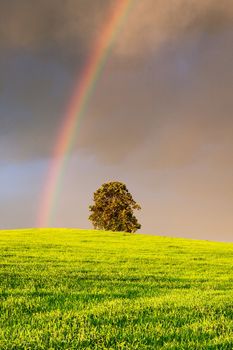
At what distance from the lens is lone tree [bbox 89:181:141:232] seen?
87.2 meters

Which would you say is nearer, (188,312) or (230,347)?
(230,347)

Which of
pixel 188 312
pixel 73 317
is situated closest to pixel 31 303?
pixel 73 317

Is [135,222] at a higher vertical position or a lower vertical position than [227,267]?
higher

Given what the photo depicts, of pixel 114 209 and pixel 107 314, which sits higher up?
A: pixel 114 209

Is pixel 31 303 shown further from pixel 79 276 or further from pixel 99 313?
pixel 79 276

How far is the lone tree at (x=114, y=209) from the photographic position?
8725 cm

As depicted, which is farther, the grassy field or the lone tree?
the lone tree

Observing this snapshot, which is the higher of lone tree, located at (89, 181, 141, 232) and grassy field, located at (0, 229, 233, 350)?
lone tree, located at (89, 181, 141, 232)

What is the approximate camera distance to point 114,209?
87938 mm

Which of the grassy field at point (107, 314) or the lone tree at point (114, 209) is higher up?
the lone tree at point (114, 209)

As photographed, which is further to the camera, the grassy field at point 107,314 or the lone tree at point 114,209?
the lone tree at point 114,209

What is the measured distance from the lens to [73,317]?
9023mm

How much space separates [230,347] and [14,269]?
1236cm

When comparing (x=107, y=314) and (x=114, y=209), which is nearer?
(x=107, y=314)
